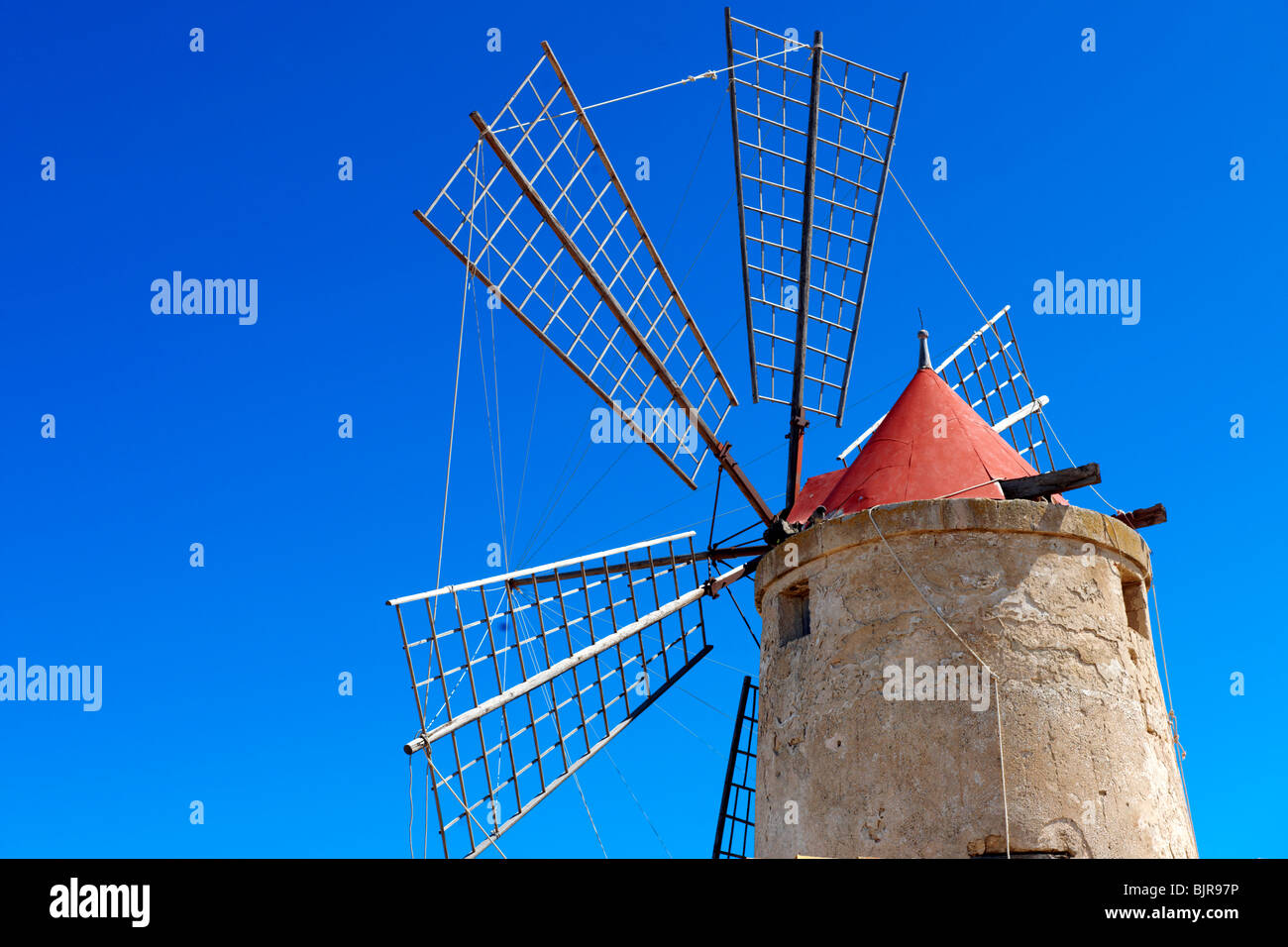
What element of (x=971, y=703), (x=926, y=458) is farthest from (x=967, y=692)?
(x=926, y=458)

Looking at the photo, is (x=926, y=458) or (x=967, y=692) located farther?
(x=926, y=458)

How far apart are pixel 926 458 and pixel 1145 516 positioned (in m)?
1.15

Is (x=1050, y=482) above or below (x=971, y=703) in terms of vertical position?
above

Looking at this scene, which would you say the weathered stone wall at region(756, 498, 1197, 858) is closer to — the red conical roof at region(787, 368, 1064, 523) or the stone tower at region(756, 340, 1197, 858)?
the stone tower at region(756, 340, 1197, 858)

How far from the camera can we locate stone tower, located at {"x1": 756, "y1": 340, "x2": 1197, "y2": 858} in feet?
16.6

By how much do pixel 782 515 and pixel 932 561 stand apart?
1.80 metres

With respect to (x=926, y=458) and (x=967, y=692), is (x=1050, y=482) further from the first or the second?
(x=967, y=692)

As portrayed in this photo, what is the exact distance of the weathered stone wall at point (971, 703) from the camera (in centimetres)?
506

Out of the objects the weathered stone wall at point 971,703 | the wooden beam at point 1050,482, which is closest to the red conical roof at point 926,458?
the wooden beam at point 1050,482

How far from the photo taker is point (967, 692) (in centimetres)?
523

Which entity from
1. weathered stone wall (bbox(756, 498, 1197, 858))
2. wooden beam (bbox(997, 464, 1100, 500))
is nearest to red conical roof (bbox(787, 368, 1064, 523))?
wooden beam (bbox(997, 464, 1100, 500))

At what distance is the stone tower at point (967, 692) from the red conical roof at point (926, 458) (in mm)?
90

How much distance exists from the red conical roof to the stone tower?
0.30 ft
